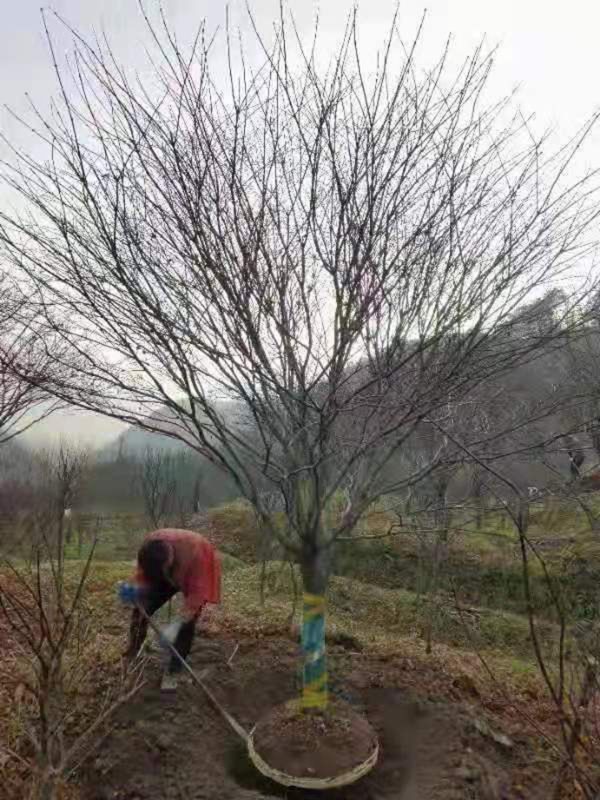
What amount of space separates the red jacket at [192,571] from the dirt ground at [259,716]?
25.3 inches

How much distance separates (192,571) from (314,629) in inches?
44.2

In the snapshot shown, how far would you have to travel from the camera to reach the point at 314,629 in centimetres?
334

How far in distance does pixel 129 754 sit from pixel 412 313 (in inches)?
125

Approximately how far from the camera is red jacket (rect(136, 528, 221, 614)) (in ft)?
12.8

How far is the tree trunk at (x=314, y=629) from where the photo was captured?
3303 mm

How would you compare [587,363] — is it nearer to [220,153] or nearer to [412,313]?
[412,313]

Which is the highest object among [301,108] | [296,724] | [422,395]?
[301,108]

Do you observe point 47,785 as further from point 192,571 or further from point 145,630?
point 145,630

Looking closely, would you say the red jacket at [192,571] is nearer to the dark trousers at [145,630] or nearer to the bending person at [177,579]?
the bending person at [177,579]

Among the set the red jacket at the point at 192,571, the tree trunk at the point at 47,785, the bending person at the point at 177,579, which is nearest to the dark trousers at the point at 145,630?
the bending person at the point at 177,579

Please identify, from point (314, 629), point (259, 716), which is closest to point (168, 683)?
point (259, 716)

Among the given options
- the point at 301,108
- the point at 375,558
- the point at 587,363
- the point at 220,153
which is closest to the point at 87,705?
the point at 220,153

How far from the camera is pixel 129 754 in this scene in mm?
3109

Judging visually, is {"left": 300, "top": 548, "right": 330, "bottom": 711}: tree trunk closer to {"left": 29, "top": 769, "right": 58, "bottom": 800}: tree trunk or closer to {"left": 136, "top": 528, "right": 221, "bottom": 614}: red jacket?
{"left": 136, "top": 528, "right": 221, "bottom": 614}: red jacket
